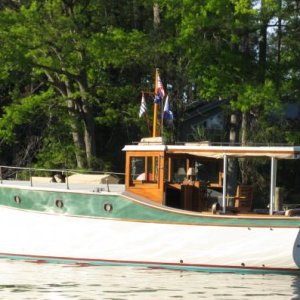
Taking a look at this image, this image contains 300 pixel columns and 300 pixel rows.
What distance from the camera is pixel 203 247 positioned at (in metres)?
17.7

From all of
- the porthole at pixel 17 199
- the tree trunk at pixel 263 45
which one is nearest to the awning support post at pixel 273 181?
the porthole at pixel 17 199

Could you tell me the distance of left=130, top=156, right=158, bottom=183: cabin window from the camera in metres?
18.3

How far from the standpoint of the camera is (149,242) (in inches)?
706

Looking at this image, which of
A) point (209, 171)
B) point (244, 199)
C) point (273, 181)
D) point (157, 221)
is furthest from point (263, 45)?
point (157, 221)

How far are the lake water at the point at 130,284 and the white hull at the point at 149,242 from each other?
312 mm

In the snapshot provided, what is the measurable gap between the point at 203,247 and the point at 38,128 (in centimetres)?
1580

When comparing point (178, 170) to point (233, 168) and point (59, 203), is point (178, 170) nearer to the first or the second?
point (59, 203)

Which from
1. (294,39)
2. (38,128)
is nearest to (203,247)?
(294,39)

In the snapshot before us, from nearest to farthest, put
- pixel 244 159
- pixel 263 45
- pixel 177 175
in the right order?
pixel 177 175
pixel 263 45
pixel 244 159

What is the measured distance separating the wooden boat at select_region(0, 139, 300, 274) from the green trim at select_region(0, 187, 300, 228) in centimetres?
2

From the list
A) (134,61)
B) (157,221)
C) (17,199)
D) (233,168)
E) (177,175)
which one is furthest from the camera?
(134,61)

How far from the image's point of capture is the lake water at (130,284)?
49.5 ft

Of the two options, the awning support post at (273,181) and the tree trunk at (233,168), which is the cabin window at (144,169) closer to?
the awning support post at (273,181)

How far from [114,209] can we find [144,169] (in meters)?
1.14
